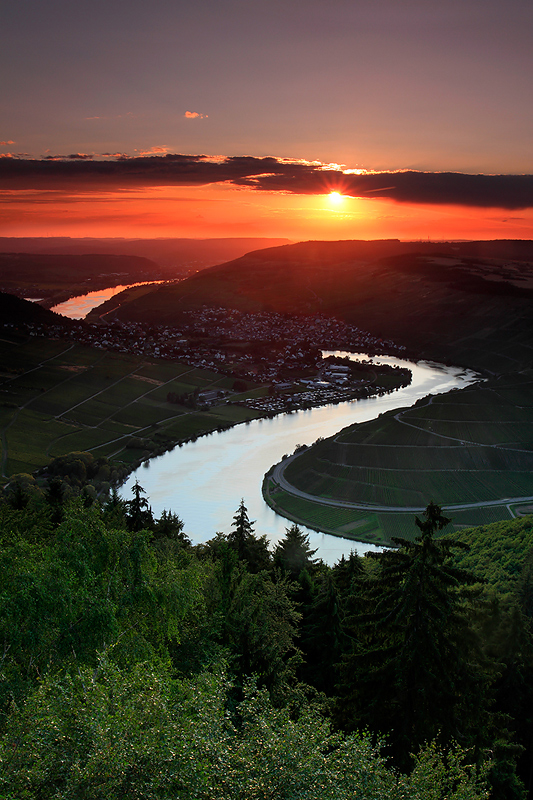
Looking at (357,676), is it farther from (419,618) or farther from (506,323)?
(506,323)

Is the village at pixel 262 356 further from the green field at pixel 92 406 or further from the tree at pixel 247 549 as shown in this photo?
the tree at pixel 247 549

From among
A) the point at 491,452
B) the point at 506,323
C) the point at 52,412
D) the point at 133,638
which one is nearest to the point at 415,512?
the point at 491,452

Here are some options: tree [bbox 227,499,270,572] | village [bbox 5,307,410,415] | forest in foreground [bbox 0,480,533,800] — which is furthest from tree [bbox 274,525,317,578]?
village [bbox 5,307,410,415]

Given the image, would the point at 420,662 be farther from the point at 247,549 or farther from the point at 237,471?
the point at 237,471

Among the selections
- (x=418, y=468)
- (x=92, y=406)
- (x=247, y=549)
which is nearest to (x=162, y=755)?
(x=247, y=549)

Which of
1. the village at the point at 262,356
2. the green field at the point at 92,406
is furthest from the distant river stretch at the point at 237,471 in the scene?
the village at the point at 262,356

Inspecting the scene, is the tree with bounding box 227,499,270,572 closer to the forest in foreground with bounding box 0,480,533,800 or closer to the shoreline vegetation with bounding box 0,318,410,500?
the forest in foreground with bounding box 0,480,533,800
